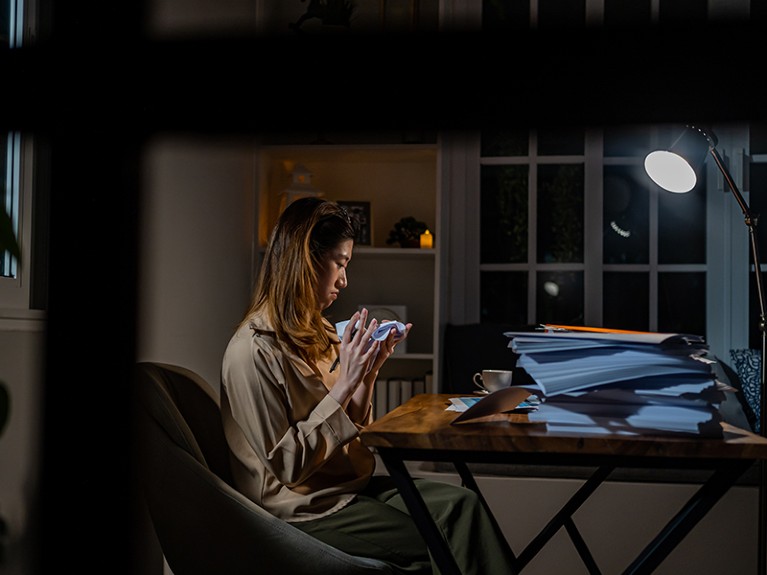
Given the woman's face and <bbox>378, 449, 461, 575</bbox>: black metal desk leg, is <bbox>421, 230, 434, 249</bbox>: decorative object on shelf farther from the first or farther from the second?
<bbox>378, 449, 461, 575</bbox>: black metal desk leg

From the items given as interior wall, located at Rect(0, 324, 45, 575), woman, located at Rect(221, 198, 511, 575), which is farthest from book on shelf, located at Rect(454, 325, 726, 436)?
interior wall, located at Rect(0, 324, 45, 575)

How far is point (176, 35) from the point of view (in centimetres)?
22

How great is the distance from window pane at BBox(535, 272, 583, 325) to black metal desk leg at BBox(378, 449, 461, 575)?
2.80m

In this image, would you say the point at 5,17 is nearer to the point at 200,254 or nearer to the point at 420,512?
the point at 200,254

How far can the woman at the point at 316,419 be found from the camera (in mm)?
1737

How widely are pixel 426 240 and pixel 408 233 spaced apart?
3.7 inches

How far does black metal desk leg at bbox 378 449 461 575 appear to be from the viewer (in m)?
1.27

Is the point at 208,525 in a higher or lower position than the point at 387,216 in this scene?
lower

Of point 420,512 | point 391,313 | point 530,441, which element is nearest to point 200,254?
point 391,313

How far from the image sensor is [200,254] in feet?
10.5

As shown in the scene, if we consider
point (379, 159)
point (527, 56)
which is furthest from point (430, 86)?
point (379, 159)

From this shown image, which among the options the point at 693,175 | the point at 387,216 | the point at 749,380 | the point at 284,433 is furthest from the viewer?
the point at 387,216

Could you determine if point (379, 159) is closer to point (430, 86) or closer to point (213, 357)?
point (213, 357)

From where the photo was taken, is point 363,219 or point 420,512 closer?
point 420,512
